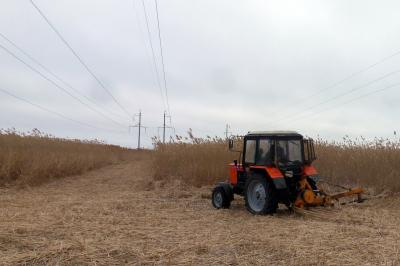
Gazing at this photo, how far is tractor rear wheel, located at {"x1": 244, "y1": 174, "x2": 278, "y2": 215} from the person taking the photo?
9148 millimetres

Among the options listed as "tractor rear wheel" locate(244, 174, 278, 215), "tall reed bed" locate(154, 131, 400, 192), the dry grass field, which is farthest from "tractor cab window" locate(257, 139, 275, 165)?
"tall reed bed" locate(154, 131, 400, 192)

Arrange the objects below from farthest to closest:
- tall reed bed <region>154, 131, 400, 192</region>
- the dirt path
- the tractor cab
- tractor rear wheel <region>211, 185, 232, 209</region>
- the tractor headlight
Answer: tall reed bed <region>154, 131, 400, 192</region>, tractor rear wheel <region>211, 185, 232, 209</region>, the tractor cab, the tractor headlight, the dirt path

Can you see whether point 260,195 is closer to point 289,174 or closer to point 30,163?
point 289,174

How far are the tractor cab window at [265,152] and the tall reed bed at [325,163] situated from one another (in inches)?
180

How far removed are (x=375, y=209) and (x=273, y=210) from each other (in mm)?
2409

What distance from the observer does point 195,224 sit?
8.17m

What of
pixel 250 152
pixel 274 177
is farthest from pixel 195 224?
pixel 250 152

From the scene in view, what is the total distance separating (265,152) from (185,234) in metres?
3.43

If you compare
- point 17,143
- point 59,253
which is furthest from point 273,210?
point 17,143

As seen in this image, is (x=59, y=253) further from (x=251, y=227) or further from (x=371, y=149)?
(x=371, y=149)

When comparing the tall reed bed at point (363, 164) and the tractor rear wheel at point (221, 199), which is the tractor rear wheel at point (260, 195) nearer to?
the tractor rear wheel at point (221, 199)

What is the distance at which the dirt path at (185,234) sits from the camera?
5551 millimetres

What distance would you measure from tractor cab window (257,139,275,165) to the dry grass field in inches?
42.5

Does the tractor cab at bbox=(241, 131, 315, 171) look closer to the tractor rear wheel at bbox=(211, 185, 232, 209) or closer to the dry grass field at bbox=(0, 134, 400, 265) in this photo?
the tractor rear wheel at bbox=(211, 185, 232, 209)
